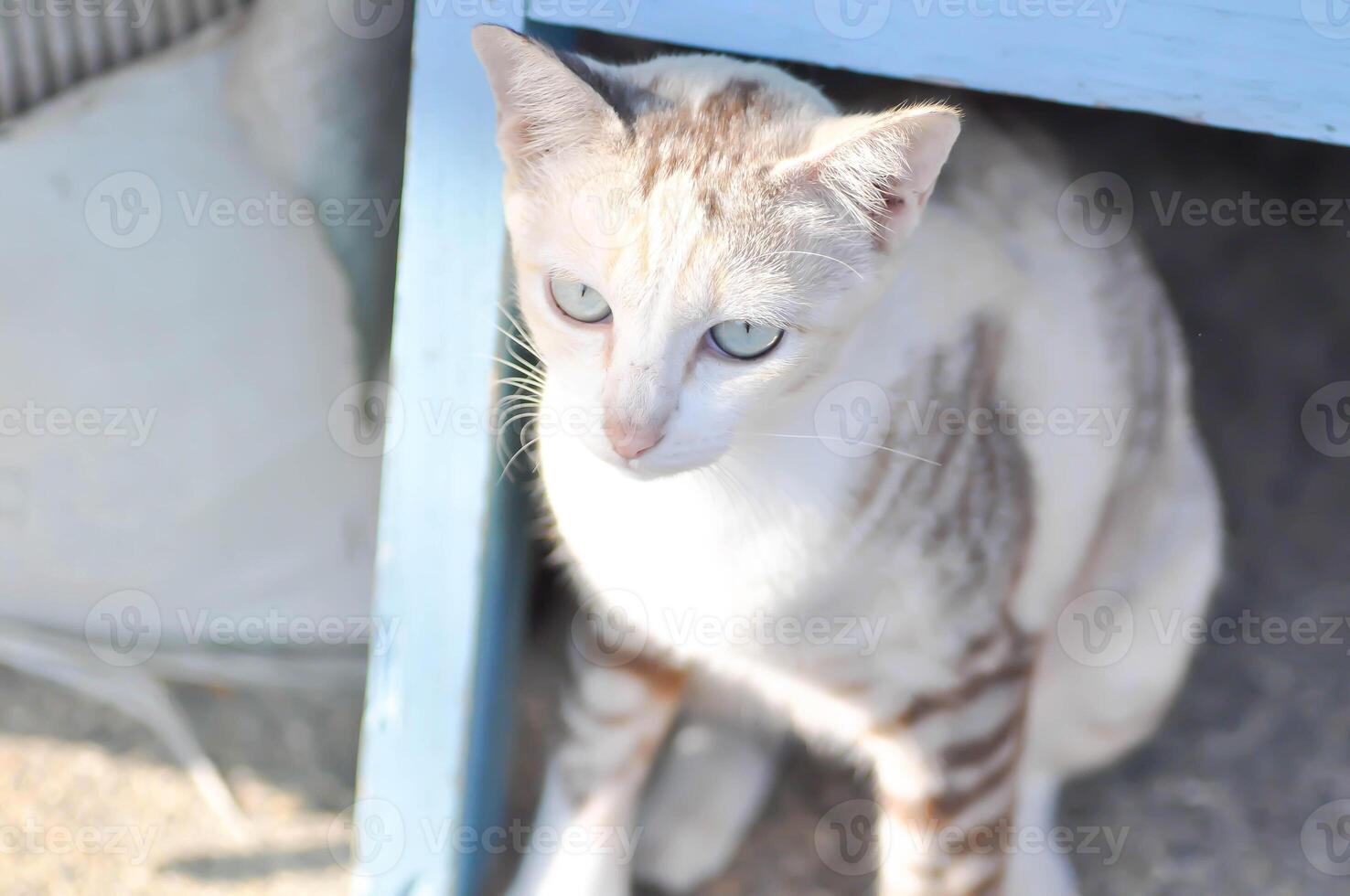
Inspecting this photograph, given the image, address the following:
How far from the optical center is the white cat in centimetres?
80

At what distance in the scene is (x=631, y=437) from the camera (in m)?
0.79

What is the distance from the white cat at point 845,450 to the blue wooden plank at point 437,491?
82 mm

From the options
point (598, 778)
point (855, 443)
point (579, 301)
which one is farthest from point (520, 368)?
point (598, 778)

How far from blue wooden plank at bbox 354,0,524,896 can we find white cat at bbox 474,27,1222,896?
0.08 meters

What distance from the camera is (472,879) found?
1.21 metres

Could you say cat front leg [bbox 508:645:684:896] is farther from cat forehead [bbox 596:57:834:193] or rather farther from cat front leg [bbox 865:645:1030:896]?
cat forehead [bbox 596:57:834:193]

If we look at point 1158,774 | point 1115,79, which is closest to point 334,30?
point 1115,79

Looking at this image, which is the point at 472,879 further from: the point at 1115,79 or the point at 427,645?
the point at 1115,79

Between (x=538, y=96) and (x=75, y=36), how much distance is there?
657mm

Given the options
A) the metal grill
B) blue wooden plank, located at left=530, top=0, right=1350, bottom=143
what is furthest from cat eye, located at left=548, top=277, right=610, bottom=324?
the metal grill

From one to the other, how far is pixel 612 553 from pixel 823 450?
20 centimetres

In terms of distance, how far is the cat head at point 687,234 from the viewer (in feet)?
2.56

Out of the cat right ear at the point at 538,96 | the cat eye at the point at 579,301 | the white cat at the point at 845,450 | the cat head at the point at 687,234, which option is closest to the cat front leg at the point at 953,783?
the white cat at the point at 845,450

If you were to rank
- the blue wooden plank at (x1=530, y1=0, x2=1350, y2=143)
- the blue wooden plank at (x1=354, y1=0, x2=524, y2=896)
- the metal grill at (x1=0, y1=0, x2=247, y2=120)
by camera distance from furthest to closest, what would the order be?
the metal grill at (x1=0, y1=0, x2=247, y2=120) < the blue wooden plank at (x1=354, y1=0, x2=524, y2=896) < the blue wooden plank at (x1=530, y1=0, x2=1350, y2=143)
